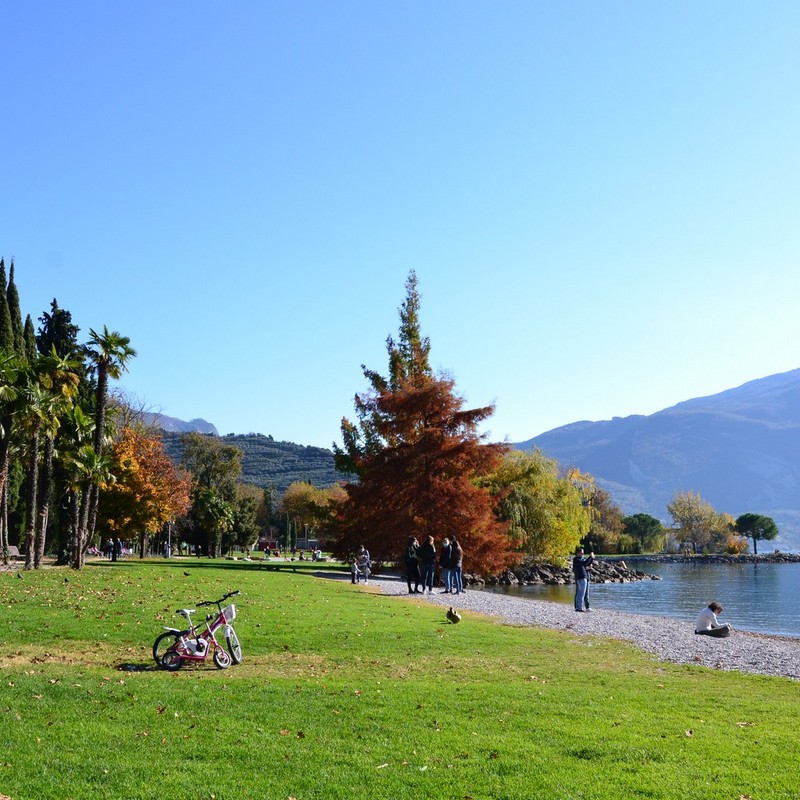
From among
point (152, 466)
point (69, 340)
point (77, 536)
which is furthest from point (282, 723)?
point (69, 340)

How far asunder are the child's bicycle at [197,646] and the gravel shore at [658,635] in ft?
31.0

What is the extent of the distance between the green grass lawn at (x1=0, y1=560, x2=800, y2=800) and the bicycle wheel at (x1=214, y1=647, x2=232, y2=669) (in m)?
0.26

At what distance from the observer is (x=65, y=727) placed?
941cm

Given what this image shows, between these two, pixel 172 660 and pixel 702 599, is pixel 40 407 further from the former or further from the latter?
pixel 702 599

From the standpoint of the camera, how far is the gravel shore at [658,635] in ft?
57.5

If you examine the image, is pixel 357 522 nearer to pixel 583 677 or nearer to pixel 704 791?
pixel 583 677

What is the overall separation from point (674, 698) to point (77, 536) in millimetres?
33688

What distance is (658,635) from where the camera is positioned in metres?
22.4

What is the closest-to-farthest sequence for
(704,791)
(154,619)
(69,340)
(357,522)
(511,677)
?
(704,791), (511,677), (154,619), (357,522), (69,340)

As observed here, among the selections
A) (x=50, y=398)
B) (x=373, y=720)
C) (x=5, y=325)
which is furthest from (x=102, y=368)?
(x=373, y=720)

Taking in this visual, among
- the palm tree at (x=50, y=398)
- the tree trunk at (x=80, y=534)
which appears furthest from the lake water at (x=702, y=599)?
the palm tree at (x=50, y=398)

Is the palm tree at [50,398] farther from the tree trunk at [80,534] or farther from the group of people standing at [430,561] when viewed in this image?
the group of people standing at [430,561]

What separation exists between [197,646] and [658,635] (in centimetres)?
1402

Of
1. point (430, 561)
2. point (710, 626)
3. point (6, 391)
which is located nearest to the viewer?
point (710, 626)
